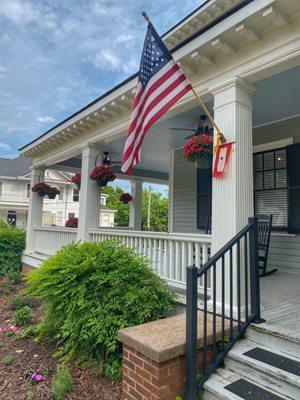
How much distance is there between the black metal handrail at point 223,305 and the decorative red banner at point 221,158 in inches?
27.3

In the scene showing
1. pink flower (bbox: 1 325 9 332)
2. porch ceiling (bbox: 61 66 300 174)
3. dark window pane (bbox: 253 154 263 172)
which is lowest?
pink flower (bbox: 1 325 9 332)

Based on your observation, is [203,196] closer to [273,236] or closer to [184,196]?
[184,196]

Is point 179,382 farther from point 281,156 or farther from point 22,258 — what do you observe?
point 22,258

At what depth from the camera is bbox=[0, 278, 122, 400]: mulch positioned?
2.84m

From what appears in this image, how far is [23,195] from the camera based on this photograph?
31.0m

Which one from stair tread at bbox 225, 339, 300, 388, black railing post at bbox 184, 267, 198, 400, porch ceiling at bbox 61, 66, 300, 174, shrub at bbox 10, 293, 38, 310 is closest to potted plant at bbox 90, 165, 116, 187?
porch ceiling at bbox 61, 66, 300, 174

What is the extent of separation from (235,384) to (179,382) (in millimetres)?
432

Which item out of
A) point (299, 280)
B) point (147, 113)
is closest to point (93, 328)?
point (147, 113)

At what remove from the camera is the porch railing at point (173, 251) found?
3.79 meters

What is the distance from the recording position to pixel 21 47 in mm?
20203

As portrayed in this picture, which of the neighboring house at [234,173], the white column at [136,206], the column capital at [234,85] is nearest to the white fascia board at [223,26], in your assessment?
the neighboring house at [234,173]

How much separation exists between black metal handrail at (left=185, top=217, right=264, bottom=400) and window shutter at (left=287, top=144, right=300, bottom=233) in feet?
7.61

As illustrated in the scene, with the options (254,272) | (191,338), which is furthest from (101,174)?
(191,338)

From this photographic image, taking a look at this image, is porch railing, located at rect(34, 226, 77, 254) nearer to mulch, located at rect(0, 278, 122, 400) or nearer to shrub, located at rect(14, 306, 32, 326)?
shrub, located at rect(14, 306, 32, 326)
